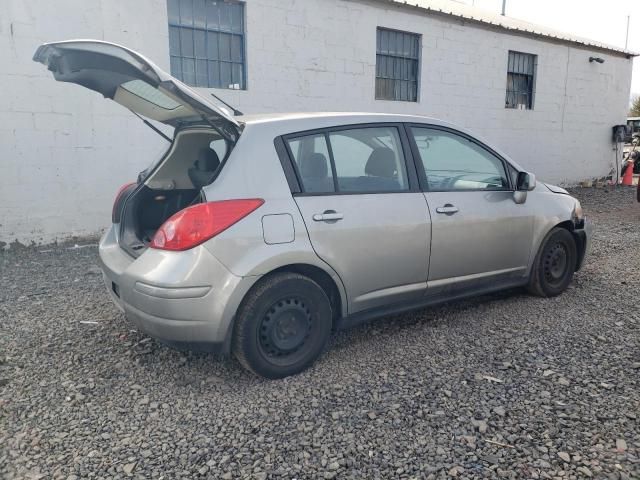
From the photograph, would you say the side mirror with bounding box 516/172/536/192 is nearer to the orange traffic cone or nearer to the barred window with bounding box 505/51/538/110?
the barred window with bounding box 505/51/538/110

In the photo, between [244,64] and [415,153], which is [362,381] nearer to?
[415,153]

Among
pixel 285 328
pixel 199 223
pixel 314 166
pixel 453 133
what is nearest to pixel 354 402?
pixel 285 328

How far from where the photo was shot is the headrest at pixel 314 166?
316 centimetres

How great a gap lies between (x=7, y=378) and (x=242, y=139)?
2087mm

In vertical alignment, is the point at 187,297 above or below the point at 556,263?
above

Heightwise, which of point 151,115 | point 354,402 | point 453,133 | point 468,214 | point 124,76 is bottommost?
point 354,402

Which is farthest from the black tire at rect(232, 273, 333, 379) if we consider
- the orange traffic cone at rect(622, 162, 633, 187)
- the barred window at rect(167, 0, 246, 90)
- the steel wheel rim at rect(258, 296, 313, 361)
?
the orange traffic cone at rect(622, 162, 633, 187)

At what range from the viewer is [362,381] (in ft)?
10.1

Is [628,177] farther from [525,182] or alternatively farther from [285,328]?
[285,328]

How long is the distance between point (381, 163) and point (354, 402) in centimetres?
161

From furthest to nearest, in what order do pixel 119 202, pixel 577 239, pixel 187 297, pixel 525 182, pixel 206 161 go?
pixel 577 239 < pixel 525 182 < pixel 119 202 < pixel 206 161 < pixel 187 297

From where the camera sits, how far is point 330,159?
327 centimetres

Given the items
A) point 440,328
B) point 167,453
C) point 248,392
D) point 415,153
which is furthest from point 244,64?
point 167,453

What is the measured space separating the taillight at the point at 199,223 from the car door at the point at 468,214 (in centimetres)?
148
